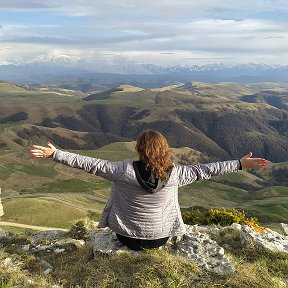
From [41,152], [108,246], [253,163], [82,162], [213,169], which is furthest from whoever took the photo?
[108,246]

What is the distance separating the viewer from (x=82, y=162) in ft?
33.1

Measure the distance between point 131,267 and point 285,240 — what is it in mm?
6806

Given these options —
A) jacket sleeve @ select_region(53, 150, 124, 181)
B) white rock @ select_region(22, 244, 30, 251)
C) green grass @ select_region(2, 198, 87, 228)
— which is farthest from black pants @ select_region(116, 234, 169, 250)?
green grass @ select_region(2, 198, 87, 228)

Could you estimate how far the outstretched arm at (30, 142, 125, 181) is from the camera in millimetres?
9758

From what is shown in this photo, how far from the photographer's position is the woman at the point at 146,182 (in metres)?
9.97

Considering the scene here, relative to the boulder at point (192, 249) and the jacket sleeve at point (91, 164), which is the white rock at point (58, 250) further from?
the jacket sleeve at point (91, 164)

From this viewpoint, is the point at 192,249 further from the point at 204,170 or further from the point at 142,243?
the point at 204,170

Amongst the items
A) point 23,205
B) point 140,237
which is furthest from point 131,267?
point 23,205

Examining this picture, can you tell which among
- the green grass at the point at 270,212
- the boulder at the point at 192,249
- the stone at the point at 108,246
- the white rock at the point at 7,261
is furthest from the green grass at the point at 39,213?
the green grass at the point at 270,212

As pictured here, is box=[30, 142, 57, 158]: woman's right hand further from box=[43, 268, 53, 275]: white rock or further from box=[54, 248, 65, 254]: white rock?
box=[54, 248, 65, 254]: white rock

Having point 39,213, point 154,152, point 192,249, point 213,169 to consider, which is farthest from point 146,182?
point 39,213

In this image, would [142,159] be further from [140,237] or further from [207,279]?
[207,279]

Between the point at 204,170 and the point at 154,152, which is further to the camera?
the point at 204,170

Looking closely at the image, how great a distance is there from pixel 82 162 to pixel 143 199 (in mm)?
1957
